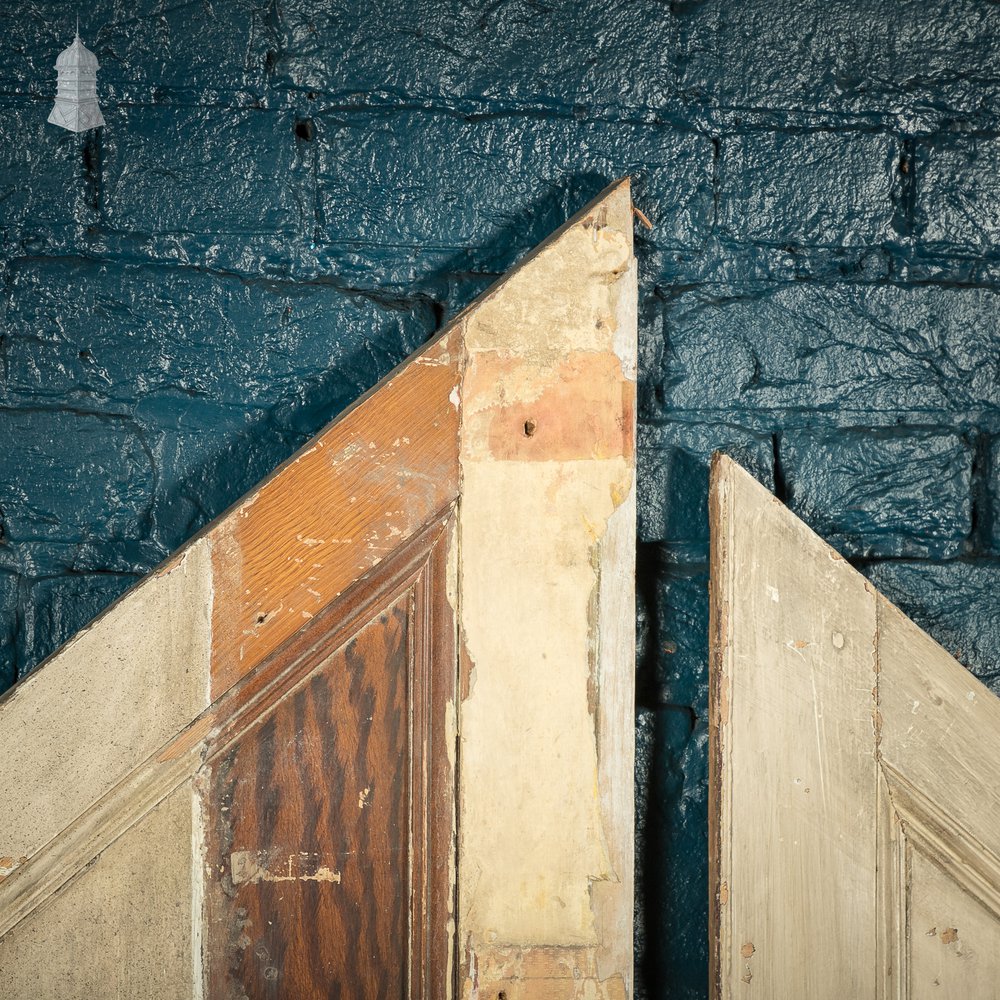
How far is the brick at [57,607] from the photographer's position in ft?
3.28

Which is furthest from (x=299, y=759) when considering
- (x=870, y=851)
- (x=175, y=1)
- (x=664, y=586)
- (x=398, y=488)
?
(x=175, y=1)

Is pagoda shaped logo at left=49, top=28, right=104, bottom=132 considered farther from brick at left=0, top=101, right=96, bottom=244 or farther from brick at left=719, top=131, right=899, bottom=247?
brick at left=719, top=131, right=899, bottom=247

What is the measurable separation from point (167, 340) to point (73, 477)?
0.20 metres

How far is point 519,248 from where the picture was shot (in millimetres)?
1008

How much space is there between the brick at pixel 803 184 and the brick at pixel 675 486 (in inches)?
10.2

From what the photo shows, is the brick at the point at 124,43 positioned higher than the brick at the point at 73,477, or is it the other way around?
the brick at the point at 124,43

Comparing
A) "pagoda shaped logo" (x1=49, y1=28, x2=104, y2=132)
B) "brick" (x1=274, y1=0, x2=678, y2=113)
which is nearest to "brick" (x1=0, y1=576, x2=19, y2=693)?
"pagoda shaped logo" (x1=49, y1=28, x2=104, y2=132)

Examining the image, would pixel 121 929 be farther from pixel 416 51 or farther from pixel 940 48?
pixel 940 48

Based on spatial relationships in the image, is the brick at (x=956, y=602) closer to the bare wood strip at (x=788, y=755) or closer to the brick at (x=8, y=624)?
the bare wood strip at (x=788, y=755)

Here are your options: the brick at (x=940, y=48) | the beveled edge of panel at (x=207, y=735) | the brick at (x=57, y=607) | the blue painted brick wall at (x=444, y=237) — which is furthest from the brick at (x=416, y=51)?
the brick at (x=57, y=607)

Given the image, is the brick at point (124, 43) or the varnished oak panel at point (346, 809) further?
the brick at point (124, 43)

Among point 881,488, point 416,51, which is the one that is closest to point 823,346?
point 881,488

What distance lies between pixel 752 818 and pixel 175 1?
1.16 meters

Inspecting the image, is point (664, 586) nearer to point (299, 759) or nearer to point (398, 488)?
point (398, 488)
